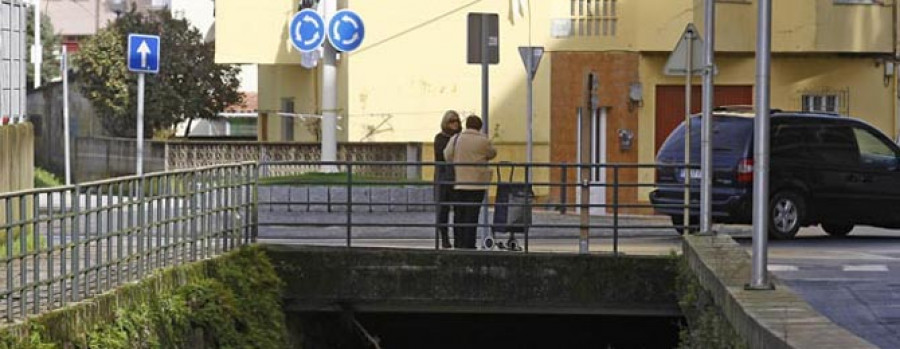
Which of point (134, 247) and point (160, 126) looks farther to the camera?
point (160, 126)

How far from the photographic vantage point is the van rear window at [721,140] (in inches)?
885

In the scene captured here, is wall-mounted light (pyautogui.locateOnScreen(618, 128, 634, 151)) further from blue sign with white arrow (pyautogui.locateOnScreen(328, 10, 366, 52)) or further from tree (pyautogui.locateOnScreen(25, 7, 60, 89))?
tree (pyautogui.locateOnScreen(25, 7, 60, 89))

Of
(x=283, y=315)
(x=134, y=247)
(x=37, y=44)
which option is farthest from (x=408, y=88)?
(x=134, y=247)

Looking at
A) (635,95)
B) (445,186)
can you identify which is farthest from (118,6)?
(445,186)

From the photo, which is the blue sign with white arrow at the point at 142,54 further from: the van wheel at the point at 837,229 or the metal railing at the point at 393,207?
the van wheel at the point at 837,229

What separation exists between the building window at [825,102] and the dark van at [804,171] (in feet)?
39.3

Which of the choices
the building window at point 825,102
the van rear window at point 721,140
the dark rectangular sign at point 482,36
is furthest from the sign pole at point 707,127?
the building window at point 825,102

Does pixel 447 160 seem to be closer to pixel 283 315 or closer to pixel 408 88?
pixel 283 315

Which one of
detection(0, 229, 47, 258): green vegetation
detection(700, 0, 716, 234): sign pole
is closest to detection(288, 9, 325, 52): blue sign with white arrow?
detection(700, 0, 716, 234): sign pole

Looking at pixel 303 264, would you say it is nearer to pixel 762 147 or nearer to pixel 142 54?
pixel 762 147

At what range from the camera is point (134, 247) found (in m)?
14.0

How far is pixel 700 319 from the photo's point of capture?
46.6ft

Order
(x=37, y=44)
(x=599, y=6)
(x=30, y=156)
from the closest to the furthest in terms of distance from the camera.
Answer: (x=30, y=156), (x=599, y=6), (x=37, y=44)

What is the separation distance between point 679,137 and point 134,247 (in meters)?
10.7
